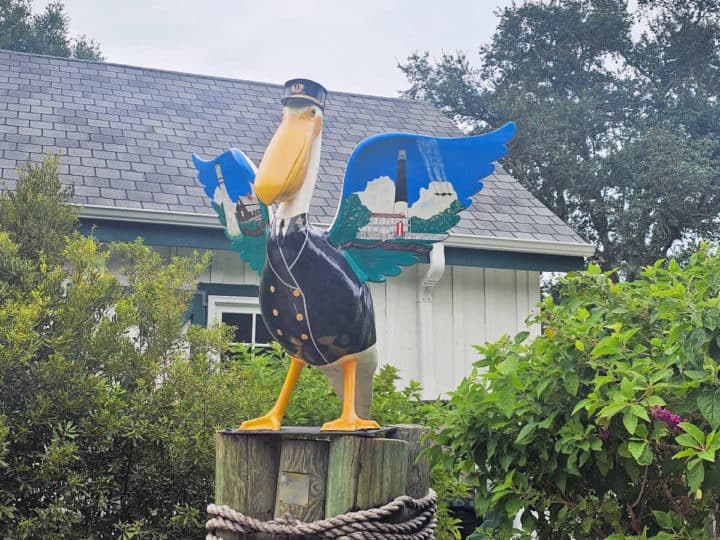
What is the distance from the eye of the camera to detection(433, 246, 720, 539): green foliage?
2.63 metres

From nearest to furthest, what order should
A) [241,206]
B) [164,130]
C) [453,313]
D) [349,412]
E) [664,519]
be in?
[664,519], [349,412], [241,206], [453,313], [164,130]

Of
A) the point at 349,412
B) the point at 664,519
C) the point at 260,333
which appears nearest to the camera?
the point at 664,519

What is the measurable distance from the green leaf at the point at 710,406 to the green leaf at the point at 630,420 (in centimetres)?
21

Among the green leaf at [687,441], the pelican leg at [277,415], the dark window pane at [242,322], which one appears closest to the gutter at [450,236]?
the dark window pane at [242,322]

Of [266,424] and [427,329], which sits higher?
[427,329]

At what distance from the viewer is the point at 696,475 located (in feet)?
8.16

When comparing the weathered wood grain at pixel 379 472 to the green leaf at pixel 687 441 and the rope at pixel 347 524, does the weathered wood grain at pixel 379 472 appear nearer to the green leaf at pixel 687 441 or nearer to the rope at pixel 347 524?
the rope at pixel 347 524

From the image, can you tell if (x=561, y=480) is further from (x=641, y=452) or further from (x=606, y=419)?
(x=641, y=452)

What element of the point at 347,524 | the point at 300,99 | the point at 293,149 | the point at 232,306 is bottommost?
the point at 347,524

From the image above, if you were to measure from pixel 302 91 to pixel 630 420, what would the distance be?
163cm

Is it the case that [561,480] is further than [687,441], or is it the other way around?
[561,480]

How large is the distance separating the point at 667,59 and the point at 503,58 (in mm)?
3338

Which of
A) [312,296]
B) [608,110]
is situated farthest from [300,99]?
[608,110]

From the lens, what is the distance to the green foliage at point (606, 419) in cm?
263
